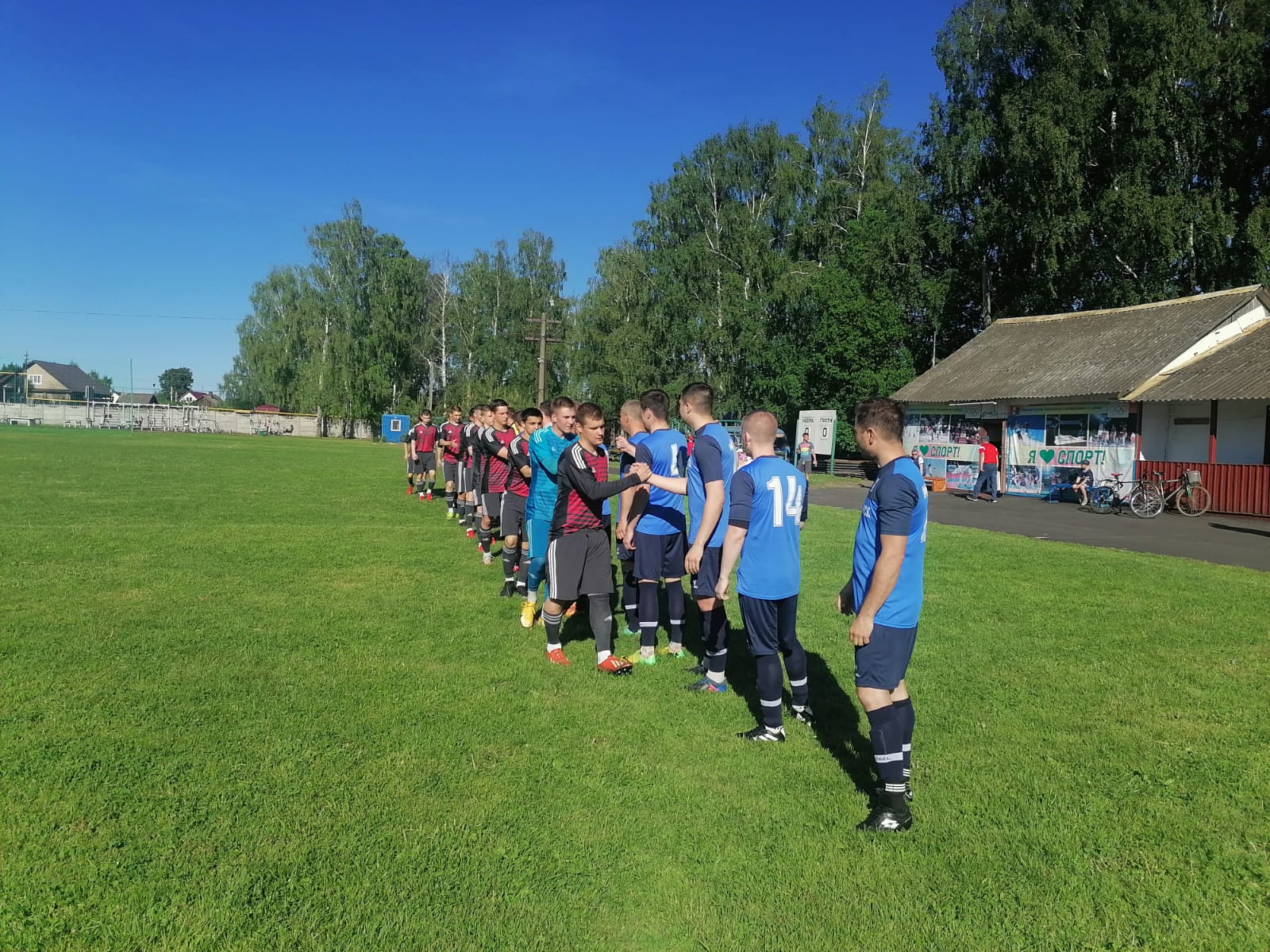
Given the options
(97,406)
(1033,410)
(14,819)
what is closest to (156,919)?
(14,819)

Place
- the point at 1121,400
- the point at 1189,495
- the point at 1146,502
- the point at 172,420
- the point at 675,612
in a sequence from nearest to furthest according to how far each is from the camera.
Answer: the point at 675,612, the point at 1146,502, the point at 1189,495, the point at 1121,400, the point at 172,420

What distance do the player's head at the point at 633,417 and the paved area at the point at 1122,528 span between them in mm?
9962

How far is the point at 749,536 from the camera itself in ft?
15.2

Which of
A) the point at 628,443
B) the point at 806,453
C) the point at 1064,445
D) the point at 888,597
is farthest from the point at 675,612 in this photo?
the point at 806,453

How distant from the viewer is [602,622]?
589 centimetres

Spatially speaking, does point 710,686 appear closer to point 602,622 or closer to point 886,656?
point 602,622

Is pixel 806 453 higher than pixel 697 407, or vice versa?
pixel 697 407

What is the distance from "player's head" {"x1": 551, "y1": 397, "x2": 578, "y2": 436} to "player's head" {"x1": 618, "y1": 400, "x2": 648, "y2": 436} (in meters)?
0.66

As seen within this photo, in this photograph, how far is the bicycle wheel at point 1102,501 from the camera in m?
19.9

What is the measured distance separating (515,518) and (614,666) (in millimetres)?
3043

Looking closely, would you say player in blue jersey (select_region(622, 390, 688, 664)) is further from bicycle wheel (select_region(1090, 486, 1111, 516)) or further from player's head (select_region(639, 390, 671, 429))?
bicycle wheel (select_region(1090, 486, 1111, 516))

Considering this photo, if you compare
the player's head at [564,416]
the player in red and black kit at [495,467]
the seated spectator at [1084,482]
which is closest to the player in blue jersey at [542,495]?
the player's head at [564,416]

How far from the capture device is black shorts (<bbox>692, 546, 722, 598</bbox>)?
553 cm

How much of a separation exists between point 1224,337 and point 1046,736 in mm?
23819
